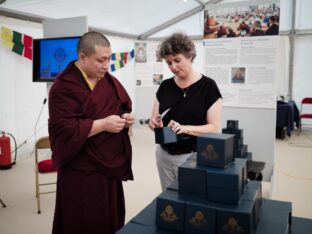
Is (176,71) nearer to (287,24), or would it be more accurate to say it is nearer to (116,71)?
(116,71)

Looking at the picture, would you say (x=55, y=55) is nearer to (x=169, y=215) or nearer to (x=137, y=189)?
(x=137, y=189)

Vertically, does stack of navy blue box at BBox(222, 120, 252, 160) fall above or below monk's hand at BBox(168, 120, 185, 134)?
below

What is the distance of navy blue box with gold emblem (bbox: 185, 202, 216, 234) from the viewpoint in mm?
1005

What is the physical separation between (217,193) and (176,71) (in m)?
0.78

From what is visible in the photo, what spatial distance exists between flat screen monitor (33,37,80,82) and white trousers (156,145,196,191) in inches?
53.7

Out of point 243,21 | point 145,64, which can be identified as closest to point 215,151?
point 243,21

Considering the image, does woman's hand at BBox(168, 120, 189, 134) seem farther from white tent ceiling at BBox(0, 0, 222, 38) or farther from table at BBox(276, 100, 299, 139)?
table at BBox(276, 100, 299, 139)

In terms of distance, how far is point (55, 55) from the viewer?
9.14 feet

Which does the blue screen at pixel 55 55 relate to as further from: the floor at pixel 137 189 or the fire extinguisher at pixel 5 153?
the fire extinguisher at pixel 5 153

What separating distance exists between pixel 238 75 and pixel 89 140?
1.99 m

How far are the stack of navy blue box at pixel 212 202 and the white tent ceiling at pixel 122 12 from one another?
3211 mm

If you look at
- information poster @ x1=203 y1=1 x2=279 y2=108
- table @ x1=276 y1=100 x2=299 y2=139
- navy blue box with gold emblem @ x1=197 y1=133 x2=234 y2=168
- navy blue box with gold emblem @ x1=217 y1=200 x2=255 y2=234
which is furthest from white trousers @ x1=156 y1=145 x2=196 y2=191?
table @ x1=276 y1=100 x2=299 y2=139

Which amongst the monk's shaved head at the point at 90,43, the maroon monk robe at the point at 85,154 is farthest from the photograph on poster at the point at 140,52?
the monk's shaved head at the point at 90,43

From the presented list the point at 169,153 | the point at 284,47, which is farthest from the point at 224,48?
the point at 284,47
